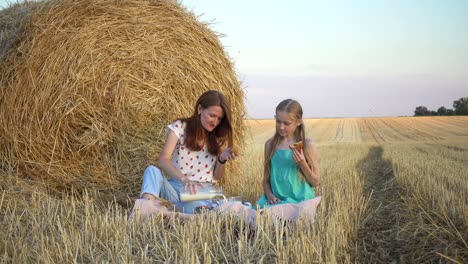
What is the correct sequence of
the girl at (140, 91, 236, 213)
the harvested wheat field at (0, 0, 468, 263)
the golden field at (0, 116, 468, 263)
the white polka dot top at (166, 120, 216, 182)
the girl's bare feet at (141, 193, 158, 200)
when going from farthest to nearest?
the harvested wheat field at (0, 0, 468, 263), the white polka dot top at (166, 120, 216, 182), the girl at (140, 91, 236, 213), the girl's bare feet at (141, 193, 158, 200), the golden field at (0, 116, 468, 263)

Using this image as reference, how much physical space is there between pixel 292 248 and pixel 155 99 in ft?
10.5

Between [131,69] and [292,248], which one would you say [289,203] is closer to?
[292,248]

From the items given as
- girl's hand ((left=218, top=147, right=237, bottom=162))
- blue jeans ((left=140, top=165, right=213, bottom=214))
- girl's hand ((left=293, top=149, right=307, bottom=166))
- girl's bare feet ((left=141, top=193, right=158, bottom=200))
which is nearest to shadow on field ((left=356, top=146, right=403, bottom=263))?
girl's hand ((left=293, top=149, right=307, bottom=166))

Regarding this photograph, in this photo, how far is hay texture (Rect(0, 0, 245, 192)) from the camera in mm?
4859

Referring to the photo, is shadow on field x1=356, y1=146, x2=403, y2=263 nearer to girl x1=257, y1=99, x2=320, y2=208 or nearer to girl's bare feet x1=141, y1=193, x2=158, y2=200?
girl x1=257, y1=99, x2=320, y2=208

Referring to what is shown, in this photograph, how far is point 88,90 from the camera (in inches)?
196

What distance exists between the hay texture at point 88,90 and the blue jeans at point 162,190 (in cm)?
113

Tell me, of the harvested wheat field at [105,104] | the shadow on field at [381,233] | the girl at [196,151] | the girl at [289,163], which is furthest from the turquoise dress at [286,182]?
the shadow on field at [381,233]

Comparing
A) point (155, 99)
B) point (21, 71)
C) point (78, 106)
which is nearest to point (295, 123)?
point (155, 99)

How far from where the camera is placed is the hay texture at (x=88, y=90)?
4.86 metres

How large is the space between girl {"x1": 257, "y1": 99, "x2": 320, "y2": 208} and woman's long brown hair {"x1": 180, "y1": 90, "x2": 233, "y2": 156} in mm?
416

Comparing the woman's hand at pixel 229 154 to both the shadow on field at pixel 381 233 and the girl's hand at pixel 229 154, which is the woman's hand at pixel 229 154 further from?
the shadow on field at pixel 381 233

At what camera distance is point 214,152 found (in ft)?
14.6

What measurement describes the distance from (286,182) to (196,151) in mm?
852
